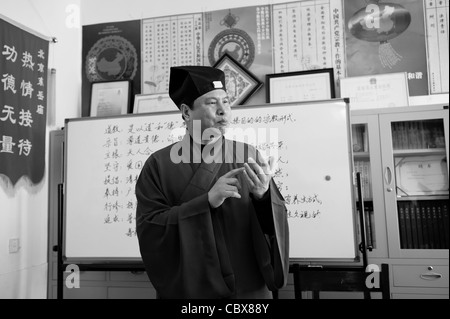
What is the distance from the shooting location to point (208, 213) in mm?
1118

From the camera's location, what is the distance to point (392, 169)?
2.28 meters

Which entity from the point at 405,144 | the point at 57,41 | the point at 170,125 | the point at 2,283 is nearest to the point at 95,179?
the point at 170,125

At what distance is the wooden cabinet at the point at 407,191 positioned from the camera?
221cm

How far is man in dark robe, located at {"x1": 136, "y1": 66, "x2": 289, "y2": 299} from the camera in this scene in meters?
1.11

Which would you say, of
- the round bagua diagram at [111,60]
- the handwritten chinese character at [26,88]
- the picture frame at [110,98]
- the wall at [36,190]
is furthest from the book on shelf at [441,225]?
the handwritten chinese character at [26,88]

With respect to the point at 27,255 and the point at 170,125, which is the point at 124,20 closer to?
the point at 170,125

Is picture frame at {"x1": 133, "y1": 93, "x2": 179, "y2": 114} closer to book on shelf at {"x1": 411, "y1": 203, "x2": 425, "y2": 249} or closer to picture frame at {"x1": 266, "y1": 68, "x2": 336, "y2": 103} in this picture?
picture frame at {"x1": 266, "y1": 68, "x2": 336, "y2": 103}

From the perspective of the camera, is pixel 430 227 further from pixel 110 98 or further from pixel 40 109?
pixel 40 109

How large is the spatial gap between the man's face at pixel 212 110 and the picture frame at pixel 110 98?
169 centimetres

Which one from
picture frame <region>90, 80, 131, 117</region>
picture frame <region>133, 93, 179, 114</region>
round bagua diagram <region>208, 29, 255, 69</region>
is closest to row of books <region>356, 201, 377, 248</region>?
round bagua diagram <region>208, 29, 255, 69</region>

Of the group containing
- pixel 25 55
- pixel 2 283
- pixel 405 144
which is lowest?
pixel 2 283

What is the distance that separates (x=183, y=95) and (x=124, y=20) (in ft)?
6.53
